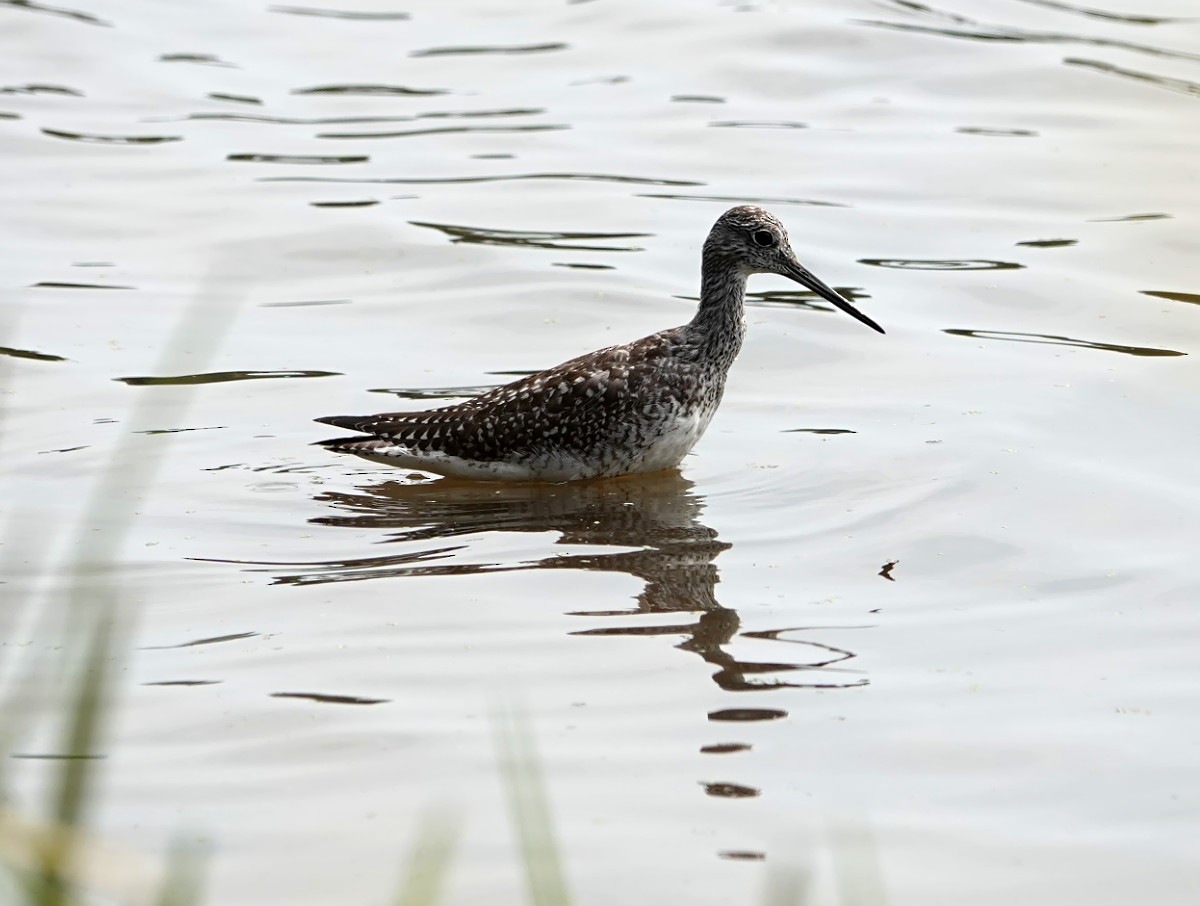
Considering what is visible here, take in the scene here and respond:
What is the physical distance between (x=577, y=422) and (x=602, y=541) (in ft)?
3.13

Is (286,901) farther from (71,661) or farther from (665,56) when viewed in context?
(665,56)

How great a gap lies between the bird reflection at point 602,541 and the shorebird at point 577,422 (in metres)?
0.17

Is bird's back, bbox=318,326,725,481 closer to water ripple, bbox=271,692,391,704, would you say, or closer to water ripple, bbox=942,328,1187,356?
water ripple, bbox=942,328,1187,356

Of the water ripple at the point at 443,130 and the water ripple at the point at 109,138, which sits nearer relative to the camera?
the water ripple at the point at 109,138

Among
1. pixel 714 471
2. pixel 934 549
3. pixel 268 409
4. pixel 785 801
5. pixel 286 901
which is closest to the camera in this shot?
pixel 286 901

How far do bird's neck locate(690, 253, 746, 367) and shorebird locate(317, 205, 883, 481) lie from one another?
0.7 inches

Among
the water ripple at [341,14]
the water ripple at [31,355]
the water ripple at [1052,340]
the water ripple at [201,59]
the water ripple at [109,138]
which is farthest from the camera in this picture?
the water ripple at [341,14]

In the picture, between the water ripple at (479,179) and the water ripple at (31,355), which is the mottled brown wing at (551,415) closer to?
the water ripple at (31,355)

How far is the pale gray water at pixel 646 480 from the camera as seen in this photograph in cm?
575

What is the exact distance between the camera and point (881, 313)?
472 inches

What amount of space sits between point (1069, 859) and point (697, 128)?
1176 cm

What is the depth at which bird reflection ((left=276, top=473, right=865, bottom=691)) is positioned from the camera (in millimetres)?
7164

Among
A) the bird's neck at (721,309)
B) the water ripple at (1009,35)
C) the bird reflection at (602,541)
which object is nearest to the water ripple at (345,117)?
the water ripple at (1009,35)

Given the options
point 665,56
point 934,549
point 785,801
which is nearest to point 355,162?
point 665,56
